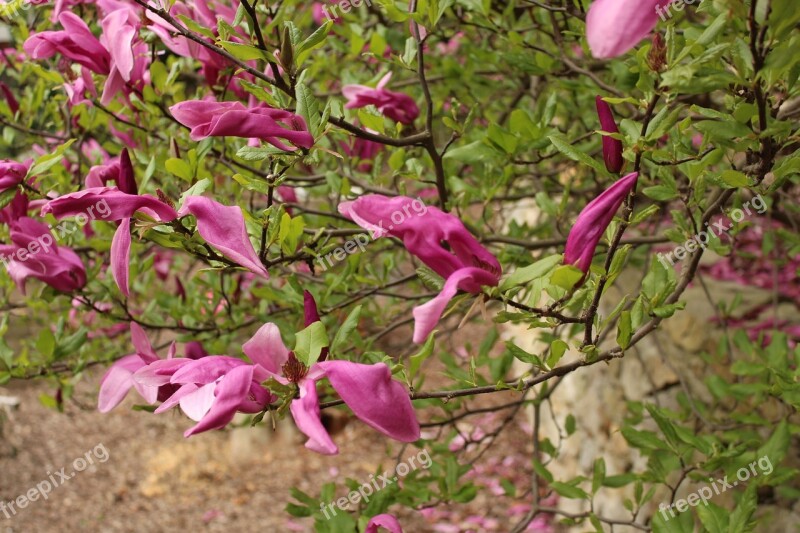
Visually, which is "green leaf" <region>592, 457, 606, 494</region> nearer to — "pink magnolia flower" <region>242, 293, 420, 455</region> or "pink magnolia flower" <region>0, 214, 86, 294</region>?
"pink magnolia flower" <region>242, 293, 420, 455</region>

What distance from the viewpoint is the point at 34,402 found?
4.77 meters

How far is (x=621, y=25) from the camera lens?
0.49 metres

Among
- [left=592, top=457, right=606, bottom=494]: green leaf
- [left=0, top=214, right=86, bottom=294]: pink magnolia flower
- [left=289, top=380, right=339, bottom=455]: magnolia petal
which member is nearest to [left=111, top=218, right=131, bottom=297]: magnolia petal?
[left=289, top=380, right=339, bottom=455]: magnolia petal

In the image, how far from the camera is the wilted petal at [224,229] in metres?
0.68

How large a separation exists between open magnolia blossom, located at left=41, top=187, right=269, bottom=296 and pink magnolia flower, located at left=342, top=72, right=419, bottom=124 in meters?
0.52

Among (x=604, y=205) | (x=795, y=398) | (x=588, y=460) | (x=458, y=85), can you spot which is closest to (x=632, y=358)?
(x=588, y=460)

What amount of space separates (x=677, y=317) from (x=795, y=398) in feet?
5.11

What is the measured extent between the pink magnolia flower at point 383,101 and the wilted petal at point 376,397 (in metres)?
0.66

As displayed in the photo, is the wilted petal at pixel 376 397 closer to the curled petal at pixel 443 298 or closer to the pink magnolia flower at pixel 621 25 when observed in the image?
the curled petal at pixel 443 298

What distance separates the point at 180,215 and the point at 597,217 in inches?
16.6

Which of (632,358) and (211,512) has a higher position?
(632,358)

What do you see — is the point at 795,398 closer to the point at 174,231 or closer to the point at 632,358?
the point at 174,231

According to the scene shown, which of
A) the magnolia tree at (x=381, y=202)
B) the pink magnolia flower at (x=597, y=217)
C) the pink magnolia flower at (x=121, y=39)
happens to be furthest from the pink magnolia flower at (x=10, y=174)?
the pink magnolia flower at (x=597, y=217)

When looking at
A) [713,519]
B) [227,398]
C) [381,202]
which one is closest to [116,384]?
[227,398]
